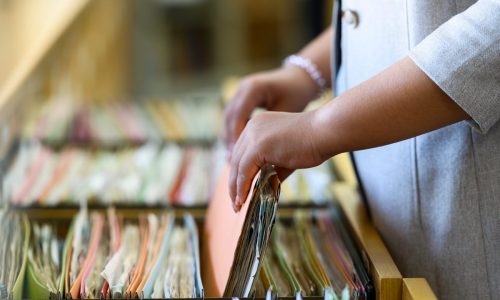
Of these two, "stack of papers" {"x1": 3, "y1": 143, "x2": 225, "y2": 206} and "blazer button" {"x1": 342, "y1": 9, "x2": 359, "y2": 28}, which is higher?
"blazer button" {"x1": 342, "y1": 9, "x2": 359, "y2": 28}

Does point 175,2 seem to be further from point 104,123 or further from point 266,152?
point 266,152

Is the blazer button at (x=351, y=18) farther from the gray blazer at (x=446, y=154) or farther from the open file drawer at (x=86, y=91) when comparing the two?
the open file drawer at (x=86, y=91)

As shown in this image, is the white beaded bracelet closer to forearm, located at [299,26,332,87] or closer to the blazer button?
forearm, located at [299,26,332,87]

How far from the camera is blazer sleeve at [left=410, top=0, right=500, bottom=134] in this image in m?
0.74

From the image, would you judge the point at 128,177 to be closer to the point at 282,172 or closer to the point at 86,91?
the point at 282,172

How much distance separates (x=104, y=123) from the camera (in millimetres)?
1820

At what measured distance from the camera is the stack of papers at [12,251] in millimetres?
823

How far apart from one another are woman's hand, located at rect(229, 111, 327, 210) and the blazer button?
0.61ft

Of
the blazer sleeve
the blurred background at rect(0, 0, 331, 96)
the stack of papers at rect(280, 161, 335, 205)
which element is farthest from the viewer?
the blurred background at rect(0, 0, 331, 96)

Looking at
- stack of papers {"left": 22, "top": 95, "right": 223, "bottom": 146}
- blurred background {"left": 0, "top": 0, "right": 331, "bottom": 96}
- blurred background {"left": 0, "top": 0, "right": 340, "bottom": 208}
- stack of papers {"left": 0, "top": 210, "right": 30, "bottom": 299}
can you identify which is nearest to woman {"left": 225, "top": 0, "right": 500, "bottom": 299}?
stack of papers {"left": 0, "top": 210, "right": 30, "bottom": 299}

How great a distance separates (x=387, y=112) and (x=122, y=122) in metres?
1.15

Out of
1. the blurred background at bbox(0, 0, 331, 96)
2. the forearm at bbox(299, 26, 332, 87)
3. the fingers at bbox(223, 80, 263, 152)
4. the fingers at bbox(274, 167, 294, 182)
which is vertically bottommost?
the fingers at bbox(274, 167, 294, 182)

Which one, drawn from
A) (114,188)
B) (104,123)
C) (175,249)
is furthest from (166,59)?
(175,249)

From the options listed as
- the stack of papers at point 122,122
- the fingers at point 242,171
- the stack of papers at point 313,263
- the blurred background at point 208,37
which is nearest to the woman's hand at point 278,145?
the fingers at point 242,171
